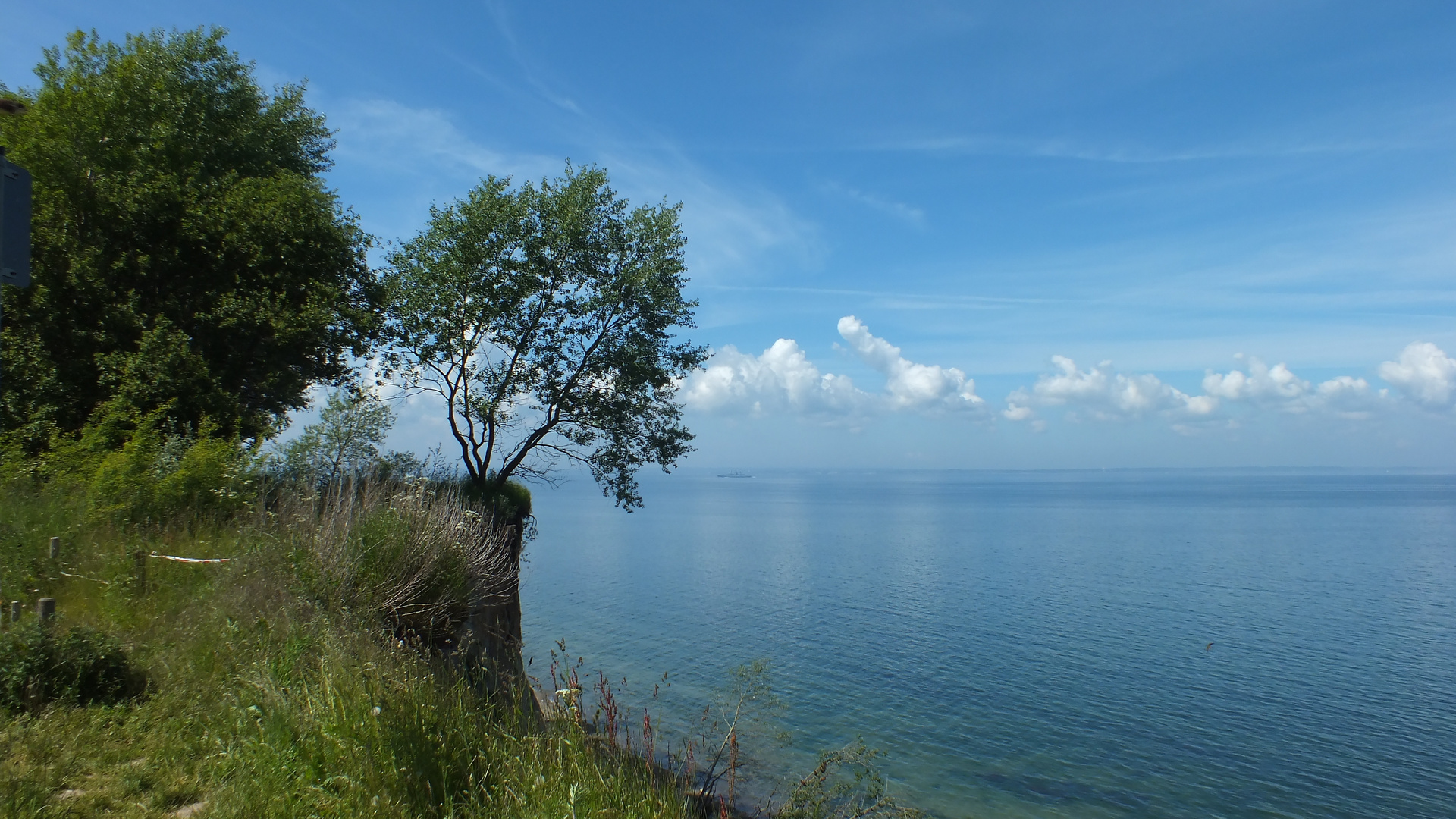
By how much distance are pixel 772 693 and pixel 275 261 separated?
18072 millimetres

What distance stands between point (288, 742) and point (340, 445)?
793cm

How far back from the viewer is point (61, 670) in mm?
6719

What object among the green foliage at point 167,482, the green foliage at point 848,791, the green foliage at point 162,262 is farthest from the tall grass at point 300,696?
the green foliage at point 162,262

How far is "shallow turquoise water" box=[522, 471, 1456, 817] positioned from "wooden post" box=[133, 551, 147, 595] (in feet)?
42.2

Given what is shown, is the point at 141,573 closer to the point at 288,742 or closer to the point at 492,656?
the point at 492,656

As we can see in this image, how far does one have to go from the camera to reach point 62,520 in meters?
10.6

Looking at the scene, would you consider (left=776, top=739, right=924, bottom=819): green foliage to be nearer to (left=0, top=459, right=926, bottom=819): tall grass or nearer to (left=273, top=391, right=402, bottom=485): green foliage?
(left=0, top=459, right=926, bottom=819): tall grass

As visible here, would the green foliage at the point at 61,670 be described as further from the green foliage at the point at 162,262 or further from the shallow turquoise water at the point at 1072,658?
the shallow turquoise water at the point at 1072,658

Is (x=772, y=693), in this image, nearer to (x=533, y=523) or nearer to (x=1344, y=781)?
(x=533, y=523)

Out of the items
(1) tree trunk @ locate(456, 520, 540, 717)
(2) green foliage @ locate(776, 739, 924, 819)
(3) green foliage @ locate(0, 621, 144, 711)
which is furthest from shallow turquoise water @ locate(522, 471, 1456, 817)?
(3) green foliage @ locate(0, 621, 144, 711)

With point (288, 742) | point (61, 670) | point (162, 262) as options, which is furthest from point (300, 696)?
point (162, 262)

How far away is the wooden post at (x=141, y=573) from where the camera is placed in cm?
912

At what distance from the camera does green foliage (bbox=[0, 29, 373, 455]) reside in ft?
59.1

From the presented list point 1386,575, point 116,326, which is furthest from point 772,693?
point 1386,575
